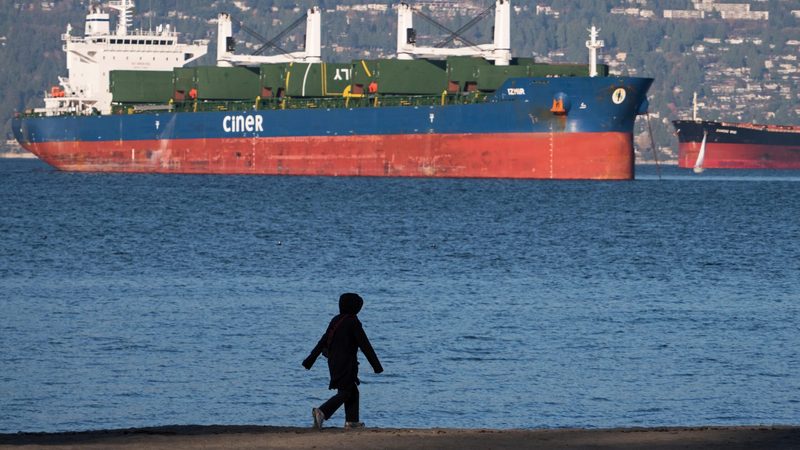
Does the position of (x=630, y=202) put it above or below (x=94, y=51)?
below

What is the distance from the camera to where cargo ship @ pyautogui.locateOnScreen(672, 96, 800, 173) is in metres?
113

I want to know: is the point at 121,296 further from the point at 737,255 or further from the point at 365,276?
the point at 737,255

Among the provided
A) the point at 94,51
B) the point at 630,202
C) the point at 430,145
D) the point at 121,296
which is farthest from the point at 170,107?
the point at 121,296

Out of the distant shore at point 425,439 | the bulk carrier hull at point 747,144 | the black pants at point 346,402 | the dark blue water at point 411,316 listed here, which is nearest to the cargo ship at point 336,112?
the dark blue water at point 411,316

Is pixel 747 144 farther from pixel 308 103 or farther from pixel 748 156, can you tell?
pixel 308 103

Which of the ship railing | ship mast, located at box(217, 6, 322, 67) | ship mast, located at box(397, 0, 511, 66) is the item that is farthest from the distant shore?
ship mast, located at box(217, 6, 322, 67)

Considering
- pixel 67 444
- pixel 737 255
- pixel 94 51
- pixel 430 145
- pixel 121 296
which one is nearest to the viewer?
pixel 67 444

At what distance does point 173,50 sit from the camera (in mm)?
85312

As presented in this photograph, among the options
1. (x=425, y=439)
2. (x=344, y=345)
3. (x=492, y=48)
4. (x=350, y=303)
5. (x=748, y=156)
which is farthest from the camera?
(x=748, y=156)

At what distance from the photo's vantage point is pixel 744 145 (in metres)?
114

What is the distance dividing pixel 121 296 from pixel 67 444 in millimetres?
14162

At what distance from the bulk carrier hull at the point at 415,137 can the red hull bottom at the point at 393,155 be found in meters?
0.05

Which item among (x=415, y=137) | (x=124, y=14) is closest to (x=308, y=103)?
(x=415, y=137)

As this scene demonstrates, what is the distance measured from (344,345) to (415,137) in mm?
51019
